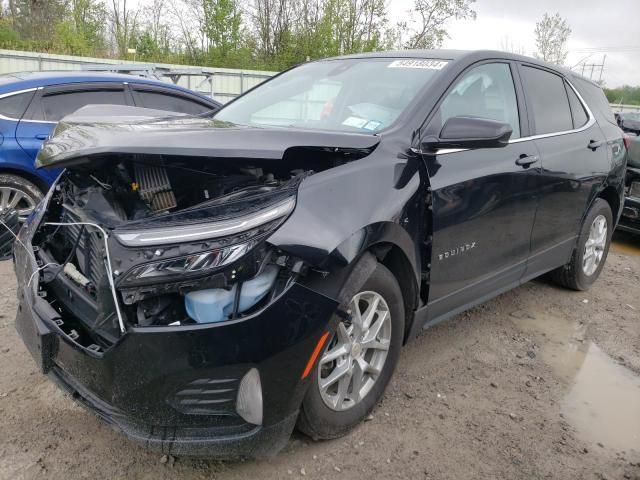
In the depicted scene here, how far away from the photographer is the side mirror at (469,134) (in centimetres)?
250

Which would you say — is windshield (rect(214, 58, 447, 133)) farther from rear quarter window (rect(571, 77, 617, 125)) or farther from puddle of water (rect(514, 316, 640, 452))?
rear quarter window (rect(571, 77, 617, 125))

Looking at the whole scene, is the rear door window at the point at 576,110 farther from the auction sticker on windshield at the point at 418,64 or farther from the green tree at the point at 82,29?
the green tree at the point at 82,29

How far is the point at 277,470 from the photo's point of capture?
223 centimetres

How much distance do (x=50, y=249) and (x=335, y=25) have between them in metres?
29.0

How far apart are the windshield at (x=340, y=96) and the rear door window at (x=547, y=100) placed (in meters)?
0.96

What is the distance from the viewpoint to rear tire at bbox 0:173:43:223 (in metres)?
4.76

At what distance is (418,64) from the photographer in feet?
9.89

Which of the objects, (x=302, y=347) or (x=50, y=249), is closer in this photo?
(x=302, y=347)

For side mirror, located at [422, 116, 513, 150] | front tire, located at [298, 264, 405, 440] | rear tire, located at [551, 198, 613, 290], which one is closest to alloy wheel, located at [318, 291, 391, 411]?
front tire, located at [298, 264, 405, 440]

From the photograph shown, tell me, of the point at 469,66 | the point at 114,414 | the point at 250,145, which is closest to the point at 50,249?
the point at 114,414

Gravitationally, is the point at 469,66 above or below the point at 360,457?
above

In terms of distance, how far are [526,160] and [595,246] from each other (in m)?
1.87

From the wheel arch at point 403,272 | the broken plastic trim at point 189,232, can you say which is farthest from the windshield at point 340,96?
the broken plastic trim at point 189,232

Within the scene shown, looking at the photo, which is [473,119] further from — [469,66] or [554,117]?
[554,117]
